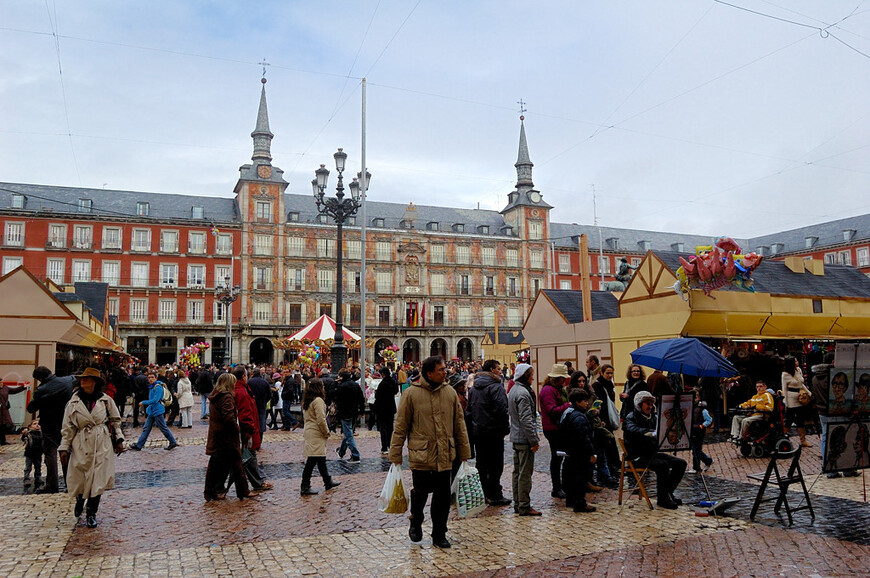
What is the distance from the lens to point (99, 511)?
7000mm

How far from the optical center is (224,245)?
48.8 metres

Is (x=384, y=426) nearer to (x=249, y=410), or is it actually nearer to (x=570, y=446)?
(x=249, y=410)

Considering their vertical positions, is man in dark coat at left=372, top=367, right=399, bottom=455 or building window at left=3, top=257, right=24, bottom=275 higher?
building window at left=3, top=257, right=24, bottom=275

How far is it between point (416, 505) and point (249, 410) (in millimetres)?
3330

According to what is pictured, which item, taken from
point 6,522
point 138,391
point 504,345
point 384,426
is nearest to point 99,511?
point 6,522

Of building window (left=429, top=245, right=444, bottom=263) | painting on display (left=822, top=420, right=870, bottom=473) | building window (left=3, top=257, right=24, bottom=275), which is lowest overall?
painting on display (left=822, top=420, right=870, bottom=473)

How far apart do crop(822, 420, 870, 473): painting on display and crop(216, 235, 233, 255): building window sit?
154 ft

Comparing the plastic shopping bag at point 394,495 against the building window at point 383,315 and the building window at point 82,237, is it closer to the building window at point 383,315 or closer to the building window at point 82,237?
the building window at point 383,315

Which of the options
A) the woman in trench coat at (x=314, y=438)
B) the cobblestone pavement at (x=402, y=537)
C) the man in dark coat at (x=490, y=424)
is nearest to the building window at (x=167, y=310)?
the cobblestone pavement at (x=402, y=537)

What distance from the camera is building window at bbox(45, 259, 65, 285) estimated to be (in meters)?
44.6

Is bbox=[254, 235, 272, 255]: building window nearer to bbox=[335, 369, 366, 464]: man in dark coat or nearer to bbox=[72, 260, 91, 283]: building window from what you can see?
bbox=[72, 260, 91, 283]: building window

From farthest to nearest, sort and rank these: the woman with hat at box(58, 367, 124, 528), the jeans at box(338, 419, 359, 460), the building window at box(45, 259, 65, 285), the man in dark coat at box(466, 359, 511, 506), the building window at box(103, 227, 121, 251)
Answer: the building window at box(103, 227, 121, 251) → the building window at box(45, 259, 65, 285) → the jeans at box(338, 419, 359, 460) → the man in dark coat at box(466, 359, 511, 506) → the woman with hat at box(58, 367, 124, 528)

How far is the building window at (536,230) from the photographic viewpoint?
57188 mm

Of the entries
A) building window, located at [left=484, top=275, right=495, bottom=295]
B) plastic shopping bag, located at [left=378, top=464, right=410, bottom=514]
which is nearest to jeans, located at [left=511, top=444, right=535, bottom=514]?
plastic shopping bag, located at [left=378, top=464, right=410, bottom=514]
